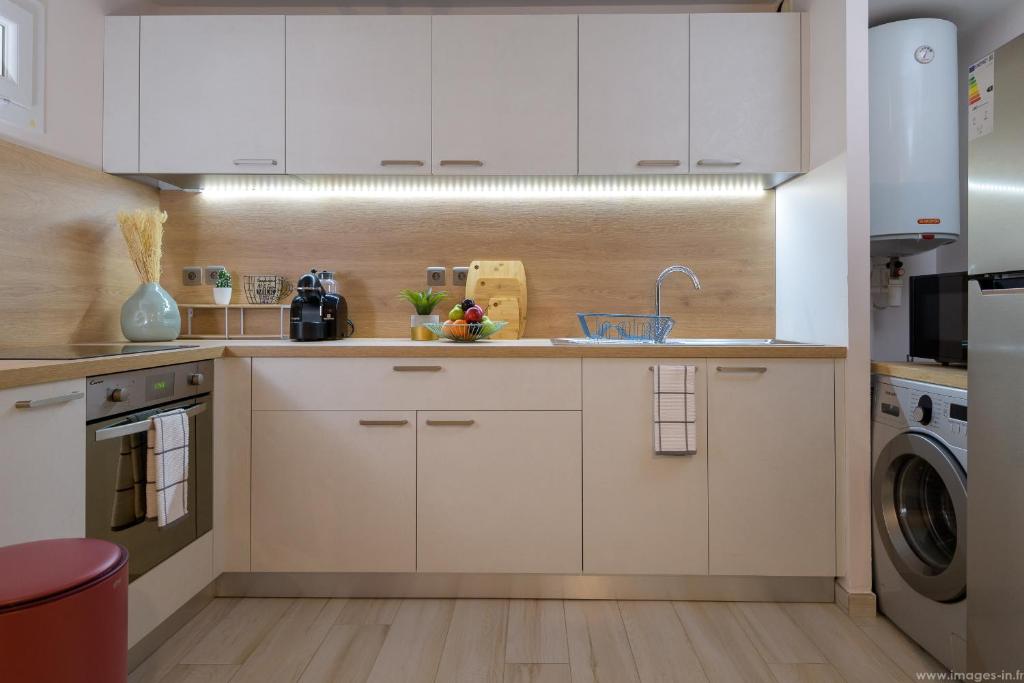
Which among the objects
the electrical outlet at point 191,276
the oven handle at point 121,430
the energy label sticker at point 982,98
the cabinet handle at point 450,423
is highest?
the energy label sticker at point 982,98

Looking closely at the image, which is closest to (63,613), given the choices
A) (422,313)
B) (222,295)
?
(422,313)

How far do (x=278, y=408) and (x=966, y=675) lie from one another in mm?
2163

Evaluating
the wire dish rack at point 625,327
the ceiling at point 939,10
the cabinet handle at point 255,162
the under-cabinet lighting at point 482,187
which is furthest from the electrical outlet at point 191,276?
the ceiling at point 939,10

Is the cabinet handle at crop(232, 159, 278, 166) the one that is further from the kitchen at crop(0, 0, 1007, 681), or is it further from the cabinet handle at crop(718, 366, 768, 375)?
the cabinet handle at crop(718, 366, 768, 375)

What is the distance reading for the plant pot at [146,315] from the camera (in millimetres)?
2451

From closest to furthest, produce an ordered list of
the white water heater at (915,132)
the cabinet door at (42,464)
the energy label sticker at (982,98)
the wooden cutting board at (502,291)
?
1. the cabinet door at (42,464)
2. the energy label sticker at (982,98)
3. the white water heater at (915,132)
4. the wooden cutting board at (502,291)

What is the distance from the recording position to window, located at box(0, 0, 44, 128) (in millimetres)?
2062

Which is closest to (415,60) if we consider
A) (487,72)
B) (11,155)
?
(487,72)

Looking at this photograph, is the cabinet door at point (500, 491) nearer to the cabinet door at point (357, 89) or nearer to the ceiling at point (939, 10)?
the cabinet door at point (357, 89)

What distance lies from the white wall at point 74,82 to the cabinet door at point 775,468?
247 centimetres

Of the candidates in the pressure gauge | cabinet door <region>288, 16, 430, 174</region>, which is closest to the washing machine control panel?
the pressure gauge

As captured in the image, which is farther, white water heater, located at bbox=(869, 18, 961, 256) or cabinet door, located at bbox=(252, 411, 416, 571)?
white water heater, located at bbox=(869, 18, 961, 256)

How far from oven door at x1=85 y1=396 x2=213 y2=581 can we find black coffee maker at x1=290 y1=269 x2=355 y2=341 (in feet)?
1.58

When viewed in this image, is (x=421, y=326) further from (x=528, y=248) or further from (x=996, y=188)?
(x=996, y=188)
